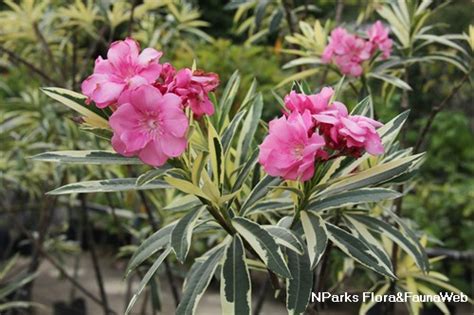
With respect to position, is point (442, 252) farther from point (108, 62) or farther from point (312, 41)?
point (108, 62)

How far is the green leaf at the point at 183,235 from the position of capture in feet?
2.56

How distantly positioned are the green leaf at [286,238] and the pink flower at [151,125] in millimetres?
205

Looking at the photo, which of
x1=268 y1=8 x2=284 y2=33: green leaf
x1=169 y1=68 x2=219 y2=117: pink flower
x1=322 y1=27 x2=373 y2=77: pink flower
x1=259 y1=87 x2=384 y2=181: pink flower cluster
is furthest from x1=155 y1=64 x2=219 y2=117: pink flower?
x1=268 y1=8 x2=284 y2=33: green leaf

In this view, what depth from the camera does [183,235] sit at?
2.66ft

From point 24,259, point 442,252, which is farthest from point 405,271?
point 24,259

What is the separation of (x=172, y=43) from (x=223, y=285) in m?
1.93

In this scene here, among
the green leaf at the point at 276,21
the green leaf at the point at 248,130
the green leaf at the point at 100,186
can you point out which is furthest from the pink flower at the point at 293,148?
the green leaf at the point at 276,21

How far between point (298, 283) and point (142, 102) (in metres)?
0.32

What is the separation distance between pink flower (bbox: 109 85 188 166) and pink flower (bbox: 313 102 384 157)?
7.0 inches

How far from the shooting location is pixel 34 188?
2467 mm

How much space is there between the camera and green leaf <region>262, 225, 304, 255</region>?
0.82 m

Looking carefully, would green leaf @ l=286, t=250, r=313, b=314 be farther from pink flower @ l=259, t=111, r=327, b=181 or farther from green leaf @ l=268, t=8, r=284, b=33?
green leaf @ l=268, t=8, r=284, b=33

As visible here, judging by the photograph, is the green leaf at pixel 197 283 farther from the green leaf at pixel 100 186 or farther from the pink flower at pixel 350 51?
the pink flower at pixel 350 51

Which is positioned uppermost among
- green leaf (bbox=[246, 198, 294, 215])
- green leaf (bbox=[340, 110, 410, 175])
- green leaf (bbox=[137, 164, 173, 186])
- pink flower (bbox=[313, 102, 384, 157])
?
green leaf (bbox=[340, 110, 410, 175])
